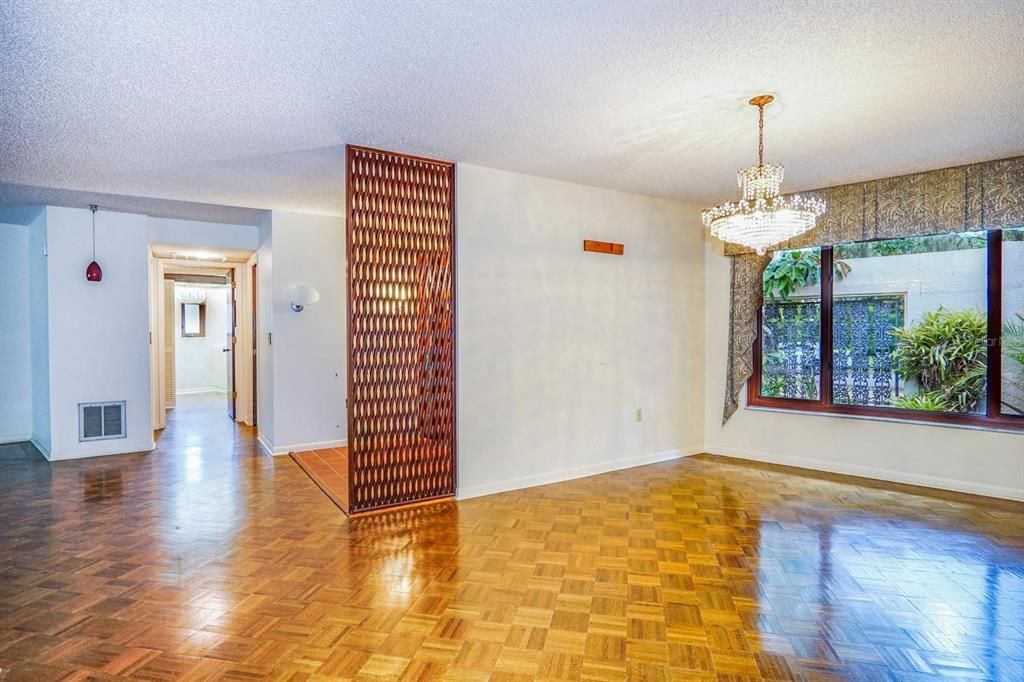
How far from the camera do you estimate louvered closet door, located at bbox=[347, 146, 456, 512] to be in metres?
3.80

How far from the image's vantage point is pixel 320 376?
5934 mm

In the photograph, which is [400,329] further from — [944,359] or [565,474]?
[944,359]

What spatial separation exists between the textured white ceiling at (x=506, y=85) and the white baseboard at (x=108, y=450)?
109 inches

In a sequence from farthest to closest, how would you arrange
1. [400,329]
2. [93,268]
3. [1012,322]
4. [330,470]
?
[93,268] → [330,470] → [1012,322] → [400,329]

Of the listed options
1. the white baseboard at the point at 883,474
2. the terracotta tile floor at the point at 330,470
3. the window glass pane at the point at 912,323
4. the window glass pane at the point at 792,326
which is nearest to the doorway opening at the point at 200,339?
the terracotta tile floor at the point at 330,470

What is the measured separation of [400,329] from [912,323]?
4353 mm

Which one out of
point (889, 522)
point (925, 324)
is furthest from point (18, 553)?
point (925, 324)

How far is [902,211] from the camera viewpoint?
176 inches

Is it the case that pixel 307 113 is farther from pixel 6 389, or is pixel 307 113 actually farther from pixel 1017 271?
pixel 6 389

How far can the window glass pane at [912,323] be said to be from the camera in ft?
14.5

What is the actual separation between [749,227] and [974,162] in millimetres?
2364

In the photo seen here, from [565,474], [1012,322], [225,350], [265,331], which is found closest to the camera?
[1012,322]

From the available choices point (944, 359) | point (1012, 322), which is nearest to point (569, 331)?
point (944, 359)

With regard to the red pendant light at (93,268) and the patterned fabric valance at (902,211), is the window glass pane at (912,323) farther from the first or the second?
the red pendant light at (93,268)
